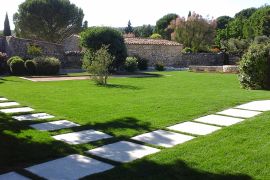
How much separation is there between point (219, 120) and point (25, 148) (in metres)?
3.88

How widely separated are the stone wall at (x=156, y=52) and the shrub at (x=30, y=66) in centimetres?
1181

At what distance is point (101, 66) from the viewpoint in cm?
1527

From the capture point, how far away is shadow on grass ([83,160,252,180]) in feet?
14.1

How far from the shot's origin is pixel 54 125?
7059 millimetres

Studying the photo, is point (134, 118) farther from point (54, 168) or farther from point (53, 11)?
point (53, 11)

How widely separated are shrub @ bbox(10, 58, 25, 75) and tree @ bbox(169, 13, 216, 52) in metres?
22.3

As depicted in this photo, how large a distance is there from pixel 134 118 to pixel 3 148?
119 inches

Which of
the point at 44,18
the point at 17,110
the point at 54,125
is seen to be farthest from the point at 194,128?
the point at 44,18

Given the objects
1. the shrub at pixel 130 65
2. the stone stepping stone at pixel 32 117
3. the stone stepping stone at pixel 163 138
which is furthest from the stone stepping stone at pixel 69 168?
the shrub at pixel 130 65

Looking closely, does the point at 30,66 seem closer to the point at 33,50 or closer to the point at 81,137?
the point at 33,50

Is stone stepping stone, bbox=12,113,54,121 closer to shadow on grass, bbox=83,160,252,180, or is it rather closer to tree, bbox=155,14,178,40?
shadow on grass, bbox=83,160,252,180

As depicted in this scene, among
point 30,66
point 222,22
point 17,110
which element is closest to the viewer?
point 17,110

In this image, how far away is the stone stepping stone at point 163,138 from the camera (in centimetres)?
578

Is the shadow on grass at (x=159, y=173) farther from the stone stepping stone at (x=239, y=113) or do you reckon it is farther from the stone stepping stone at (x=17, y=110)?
the stone stepping stone at (x=17, y=110)
